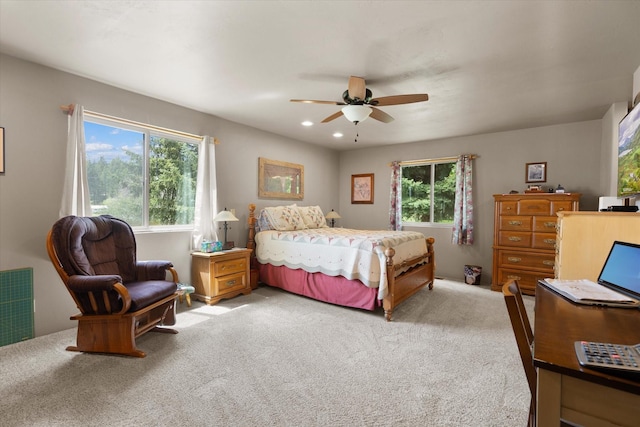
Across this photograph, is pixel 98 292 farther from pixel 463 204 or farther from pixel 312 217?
pixel 463 204

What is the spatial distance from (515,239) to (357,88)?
3426 millimetres

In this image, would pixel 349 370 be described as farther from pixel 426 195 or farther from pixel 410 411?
pixel 426 195

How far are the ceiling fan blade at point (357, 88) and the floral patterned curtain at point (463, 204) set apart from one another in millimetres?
3128

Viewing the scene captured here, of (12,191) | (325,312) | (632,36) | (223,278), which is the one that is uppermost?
(632,36)

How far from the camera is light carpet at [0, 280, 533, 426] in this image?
1.72m

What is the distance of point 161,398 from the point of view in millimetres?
1865

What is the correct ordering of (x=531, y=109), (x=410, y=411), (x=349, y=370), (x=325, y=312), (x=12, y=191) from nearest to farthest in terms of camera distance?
(x=410, y=411)
(x=349, y=370)
(x=12, y=191)
(x=325, y=312)
(x=531, y=109)

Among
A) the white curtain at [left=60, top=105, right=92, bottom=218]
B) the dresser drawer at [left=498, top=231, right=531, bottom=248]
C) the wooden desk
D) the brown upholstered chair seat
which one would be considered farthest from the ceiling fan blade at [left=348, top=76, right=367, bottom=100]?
the dresser drawer at [left=498, top=231, right=531, bottom=248]

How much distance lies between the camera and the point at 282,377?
2.11 m

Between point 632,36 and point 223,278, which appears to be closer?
point 632,36

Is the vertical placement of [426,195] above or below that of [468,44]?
below

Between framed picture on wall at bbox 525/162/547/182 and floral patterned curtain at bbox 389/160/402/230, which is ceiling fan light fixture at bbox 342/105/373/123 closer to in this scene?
floral patterned curtain at bbox 389/160/402/230

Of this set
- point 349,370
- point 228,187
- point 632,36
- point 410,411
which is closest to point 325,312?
point 349,370

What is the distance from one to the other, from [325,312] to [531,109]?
3.67 meters
